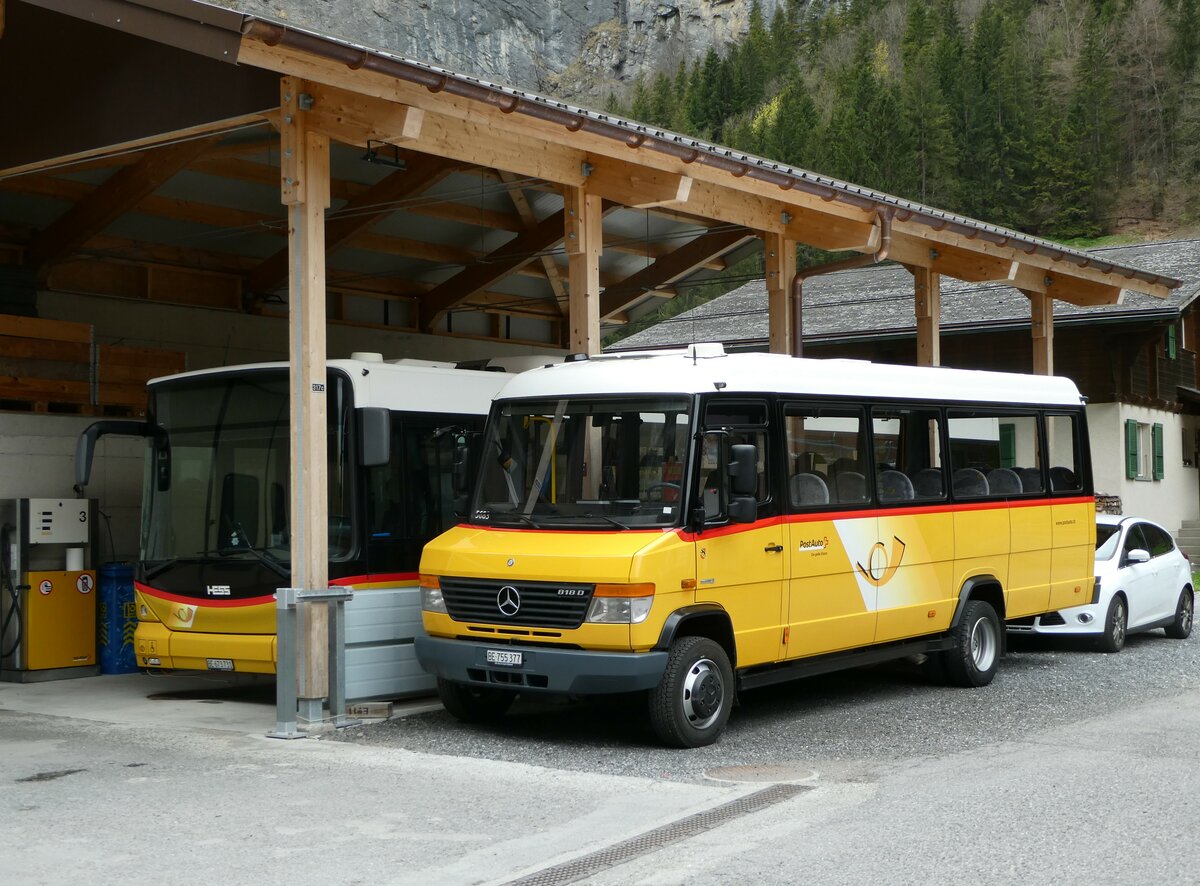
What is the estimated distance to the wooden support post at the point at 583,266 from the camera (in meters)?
12.5

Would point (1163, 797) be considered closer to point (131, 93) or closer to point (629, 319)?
point (131, 93)

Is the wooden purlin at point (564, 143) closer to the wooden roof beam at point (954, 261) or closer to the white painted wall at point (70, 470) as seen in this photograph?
the wooden roof beam at point (954, 261)

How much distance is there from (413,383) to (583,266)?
193 centimetres

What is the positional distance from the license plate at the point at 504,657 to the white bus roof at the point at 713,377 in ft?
6.58

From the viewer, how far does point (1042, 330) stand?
19.1m

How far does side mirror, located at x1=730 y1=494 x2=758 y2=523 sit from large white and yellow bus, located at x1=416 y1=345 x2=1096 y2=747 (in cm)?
2

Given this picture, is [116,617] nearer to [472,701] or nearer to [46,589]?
[46,589]

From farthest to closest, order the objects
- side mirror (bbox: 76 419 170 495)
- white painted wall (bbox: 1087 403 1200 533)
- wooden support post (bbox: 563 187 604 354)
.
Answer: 1. white painted wall (bbox: 1087 403 1200 533)
2. wooden support post (bbox: 563 187 604 354)
3. side mirror (bbox: 76 419 170 495)

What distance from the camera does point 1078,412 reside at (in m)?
→ 14.7

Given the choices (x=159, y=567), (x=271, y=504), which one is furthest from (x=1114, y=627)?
(x=159, y=567)

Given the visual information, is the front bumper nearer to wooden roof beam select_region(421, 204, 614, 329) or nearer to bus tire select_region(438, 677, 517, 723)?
bus tire select_region(438, 677, 517, 723)

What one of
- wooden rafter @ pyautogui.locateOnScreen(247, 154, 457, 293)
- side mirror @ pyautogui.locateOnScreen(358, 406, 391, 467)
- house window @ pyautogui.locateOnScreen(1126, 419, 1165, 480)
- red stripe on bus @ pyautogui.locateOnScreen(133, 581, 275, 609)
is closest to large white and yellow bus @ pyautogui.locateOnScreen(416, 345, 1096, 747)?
side mirror @ pyautogui.locateOnScreen(358, 406, 391, 467)

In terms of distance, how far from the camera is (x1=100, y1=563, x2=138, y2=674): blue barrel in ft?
45.8

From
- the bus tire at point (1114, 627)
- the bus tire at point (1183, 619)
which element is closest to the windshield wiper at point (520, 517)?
the bus tire at point (1114, 627)
